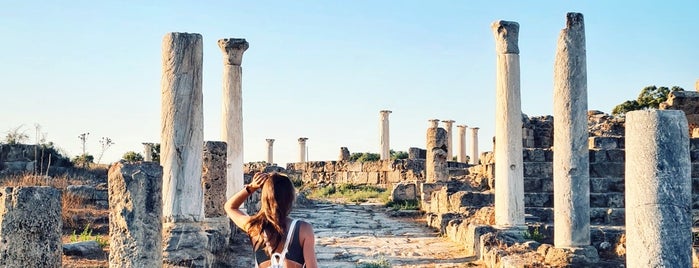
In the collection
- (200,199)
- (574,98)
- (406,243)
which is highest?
(574,98)

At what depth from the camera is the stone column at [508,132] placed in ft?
45.9

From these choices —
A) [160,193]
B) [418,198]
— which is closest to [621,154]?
[418,198]

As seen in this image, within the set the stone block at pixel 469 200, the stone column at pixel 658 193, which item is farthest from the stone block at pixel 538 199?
the stone column at pixel 658 193

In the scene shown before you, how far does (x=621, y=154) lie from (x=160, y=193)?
544 inches

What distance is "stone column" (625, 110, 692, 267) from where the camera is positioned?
7.00 m

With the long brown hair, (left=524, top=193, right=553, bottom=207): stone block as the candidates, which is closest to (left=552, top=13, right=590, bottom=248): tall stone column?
(left=524, top=193, right=553, bottom=207): stone block

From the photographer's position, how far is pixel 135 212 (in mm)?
7484

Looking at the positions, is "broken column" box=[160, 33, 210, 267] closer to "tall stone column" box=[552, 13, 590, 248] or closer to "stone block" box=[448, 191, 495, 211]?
"tall stone column" box=[552, 13, 590, 248]

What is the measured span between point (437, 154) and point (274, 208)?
2028 cm

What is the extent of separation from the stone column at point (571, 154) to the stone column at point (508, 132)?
2.46m

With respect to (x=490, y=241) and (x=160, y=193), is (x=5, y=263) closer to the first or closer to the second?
(x=160, y=193)

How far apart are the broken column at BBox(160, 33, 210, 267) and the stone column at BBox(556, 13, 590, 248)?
15.8ft

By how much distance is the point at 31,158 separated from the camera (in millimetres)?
25562

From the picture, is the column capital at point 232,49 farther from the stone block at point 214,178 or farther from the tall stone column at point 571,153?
the tall stone column at point 571,153
